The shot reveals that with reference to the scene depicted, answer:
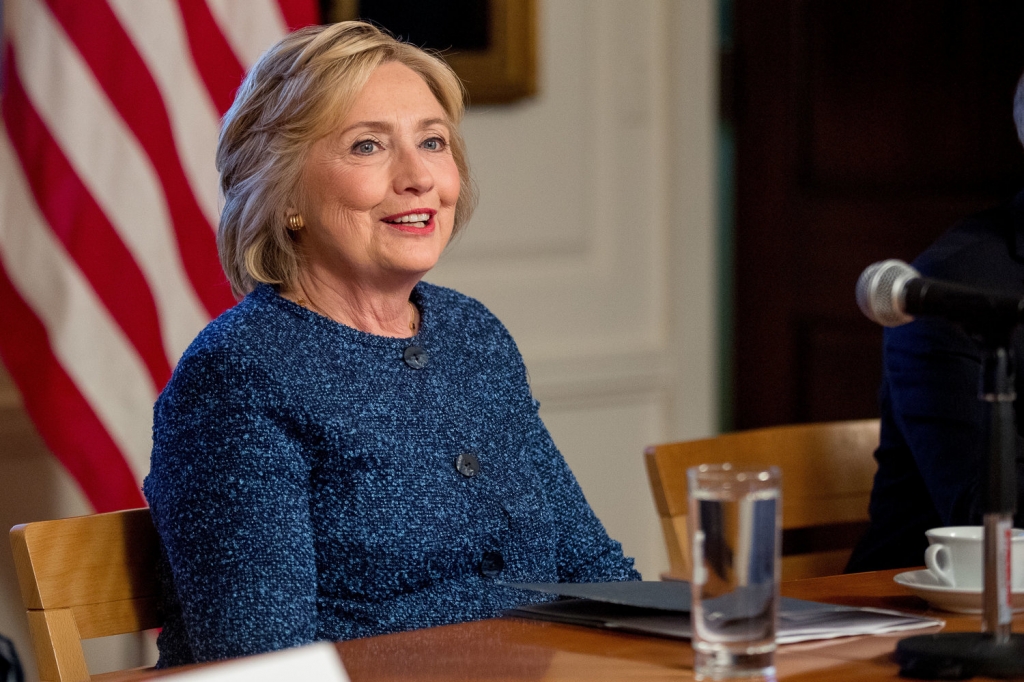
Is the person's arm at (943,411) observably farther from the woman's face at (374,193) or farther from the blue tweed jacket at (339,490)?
the woman's face at (374,193)

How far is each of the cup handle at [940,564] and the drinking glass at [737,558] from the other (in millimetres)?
369

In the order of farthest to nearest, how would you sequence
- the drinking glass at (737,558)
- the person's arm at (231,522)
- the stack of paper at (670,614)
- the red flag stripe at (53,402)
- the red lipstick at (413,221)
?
the red flag stripe at (53,402), the red lipstick at (413,221), the person's arm at (231,522), the stack of paper at (670,614), the drinking glass at (737,558)

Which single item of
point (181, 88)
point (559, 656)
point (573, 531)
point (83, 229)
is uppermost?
point (181, 88)

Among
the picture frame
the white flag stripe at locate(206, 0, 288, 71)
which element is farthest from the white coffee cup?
the picture frame

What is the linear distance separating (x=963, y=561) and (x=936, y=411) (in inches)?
23.6

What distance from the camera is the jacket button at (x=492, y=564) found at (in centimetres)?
160

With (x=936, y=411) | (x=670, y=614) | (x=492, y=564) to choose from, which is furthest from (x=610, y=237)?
(x=670, y=614)

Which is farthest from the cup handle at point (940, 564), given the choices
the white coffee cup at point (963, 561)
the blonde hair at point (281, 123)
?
the blonde hair at point (281, 123)

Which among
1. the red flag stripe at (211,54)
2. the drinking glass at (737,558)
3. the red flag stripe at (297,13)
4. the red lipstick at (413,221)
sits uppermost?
the red flag stripe at (297,13)

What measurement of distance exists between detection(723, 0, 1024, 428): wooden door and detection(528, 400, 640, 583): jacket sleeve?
84.5 inches

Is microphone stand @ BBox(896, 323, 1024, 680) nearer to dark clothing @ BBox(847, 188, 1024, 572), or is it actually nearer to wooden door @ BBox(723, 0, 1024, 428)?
dark clothing @ BBox(847, 188, 1024, 572)

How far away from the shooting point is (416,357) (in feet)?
5.51

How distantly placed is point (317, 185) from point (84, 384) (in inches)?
31.5

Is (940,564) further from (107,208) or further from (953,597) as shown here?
(107,208)
